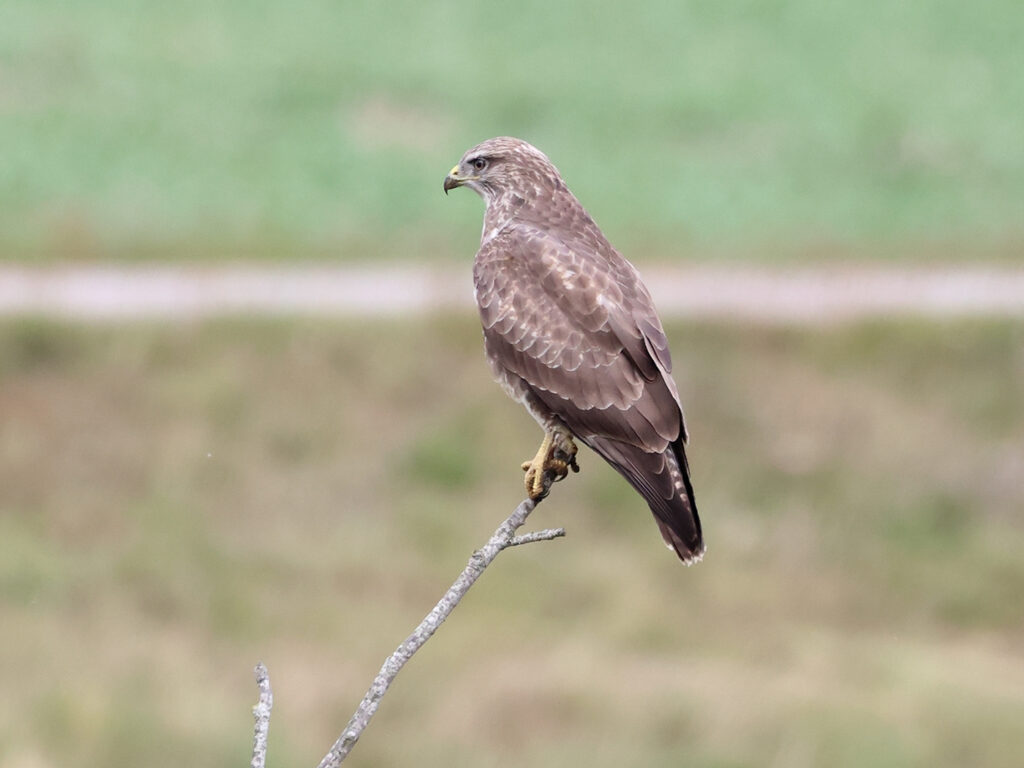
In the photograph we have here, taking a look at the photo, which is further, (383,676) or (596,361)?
(596,361)

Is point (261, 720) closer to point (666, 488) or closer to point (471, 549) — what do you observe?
point (666, 488)

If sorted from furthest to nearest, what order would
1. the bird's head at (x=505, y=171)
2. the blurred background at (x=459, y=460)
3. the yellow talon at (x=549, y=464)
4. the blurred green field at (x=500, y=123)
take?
the blurred green field at (x=500, y=123)
the blurred background at (x=459, y=460)
the bird's head at (x=505, y=171)
the yellow talon at (x=549, y=464)

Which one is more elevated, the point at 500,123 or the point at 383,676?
the point at 383,676

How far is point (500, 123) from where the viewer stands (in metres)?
23.8

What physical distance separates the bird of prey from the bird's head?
0.20 metres

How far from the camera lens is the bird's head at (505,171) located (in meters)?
5.57

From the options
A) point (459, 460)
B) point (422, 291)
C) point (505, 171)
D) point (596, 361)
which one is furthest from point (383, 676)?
point (422, 291)

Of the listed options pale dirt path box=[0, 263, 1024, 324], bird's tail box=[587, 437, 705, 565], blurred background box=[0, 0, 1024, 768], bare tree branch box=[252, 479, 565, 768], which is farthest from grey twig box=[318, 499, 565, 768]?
pale dirt path box=[0, 263, 1024, 324]

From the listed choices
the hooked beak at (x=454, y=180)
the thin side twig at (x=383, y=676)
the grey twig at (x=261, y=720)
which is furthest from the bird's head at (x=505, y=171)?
the grey twig at (x=261, y=720)

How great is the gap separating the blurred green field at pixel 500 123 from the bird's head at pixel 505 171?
13569 millimetres

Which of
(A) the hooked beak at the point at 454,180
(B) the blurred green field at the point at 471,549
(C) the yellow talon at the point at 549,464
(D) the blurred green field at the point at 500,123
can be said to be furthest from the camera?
(D) the blurred green field at the point at 500,123

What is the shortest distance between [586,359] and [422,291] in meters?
13.3

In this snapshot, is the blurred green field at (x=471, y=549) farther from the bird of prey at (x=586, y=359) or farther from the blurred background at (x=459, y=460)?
the bird of prey at (x=586, y=359)

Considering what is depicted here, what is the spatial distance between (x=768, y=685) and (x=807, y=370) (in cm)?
465
